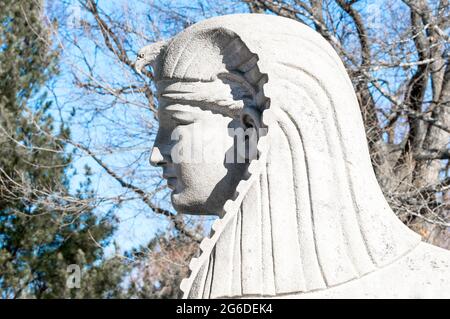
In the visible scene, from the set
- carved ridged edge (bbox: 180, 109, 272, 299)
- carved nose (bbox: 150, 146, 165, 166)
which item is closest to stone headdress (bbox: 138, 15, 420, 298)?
carved ridged edge (bbox: 180, 109, 272, 299)

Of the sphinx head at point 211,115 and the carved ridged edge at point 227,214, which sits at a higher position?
the sphinx head at point 211,115

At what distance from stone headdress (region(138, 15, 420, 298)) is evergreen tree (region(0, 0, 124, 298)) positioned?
365 inches

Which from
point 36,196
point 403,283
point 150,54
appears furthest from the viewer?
point 36,196

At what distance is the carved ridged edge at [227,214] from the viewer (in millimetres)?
3451

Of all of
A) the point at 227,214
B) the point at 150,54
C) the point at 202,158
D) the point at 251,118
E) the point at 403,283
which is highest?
the point at 150,54

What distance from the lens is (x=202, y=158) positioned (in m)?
3.70

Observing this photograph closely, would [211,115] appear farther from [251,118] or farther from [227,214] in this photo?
[227,214]

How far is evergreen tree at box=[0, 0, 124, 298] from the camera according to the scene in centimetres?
1320

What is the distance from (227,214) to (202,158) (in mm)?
329

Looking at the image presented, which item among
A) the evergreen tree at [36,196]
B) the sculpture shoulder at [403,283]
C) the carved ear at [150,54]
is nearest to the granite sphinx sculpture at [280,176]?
the sculpture shoulder at [403,283]

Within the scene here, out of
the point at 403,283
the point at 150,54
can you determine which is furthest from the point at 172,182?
the point at 403,283

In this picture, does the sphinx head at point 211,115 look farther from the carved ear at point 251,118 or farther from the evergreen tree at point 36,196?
the evergreen tree at point 36,196

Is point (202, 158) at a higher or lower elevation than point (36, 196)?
lower
